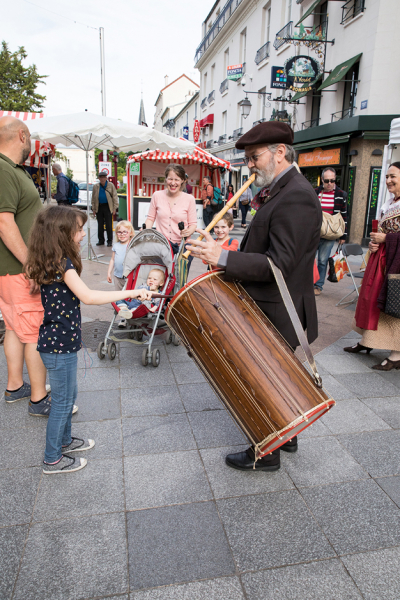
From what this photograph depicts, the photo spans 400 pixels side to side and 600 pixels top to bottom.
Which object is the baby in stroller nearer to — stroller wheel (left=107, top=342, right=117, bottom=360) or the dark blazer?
stroller wheel (left=107, top=342, right=117, bottom=360)

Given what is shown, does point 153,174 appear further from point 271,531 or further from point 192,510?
point 271,531

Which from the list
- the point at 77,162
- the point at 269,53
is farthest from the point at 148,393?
the point at 77,162

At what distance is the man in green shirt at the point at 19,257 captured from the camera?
9.20 feet

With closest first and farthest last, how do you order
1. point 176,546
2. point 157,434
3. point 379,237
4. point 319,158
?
point 176,546 → point 157,434 → point 379,237 → point 319,158

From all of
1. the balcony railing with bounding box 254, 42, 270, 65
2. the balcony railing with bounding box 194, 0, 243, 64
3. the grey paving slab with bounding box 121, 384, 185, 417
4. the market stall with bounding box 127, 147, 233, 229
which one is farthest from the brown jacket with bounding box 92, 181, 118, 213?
the balcony railing with bounding box 194, 0, 243, 64

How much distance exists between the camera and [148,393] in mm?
3512

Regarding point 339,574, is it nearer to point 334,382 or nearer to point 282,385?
point 282,385

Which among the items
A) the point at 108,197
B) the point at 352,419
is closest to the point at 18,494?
the point at 352,419

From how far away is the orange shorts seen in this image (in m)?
2.92

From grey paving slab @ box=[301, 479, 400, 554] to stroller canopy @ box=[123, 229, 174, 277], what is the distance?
2889mm

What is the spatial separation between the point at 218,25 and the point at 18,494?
3406 cm

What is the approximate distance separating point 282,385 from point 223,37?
32.0 metres

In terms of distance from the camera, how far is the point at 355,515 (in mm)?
2205

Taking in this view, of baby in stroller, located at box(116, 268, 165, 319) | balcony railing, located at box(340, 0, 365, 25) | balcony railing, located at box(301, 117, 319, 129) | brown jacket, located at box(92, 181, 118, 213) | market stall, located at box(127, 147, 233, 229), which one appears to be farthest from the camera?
balcony railing, located at box(301, 117, 319, 129)
